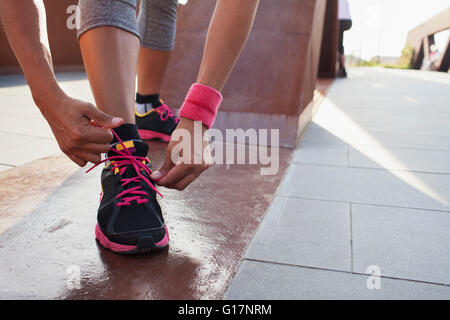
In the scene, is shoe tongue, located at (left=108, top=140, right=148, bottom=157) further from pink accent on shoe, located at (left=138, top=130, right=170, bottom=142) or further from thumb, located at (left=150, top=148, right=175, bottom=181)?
pink accent on shoe, located at (left=138, top=130, right=170, bottom=142)

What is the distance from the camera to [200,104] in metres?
0.89

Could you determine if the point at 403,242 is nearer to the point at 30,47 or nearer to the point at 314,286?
the point at 314,286

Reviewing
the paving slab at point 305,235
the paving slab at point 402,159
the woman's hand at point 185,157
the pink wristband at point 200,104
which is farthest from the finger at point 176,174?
the paving slab at point 402,159

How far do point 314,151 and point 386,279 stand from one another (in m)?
1.15

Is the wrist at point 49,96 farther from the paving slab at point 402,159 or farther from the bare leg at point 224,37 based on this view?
the paving slab at point 402,159

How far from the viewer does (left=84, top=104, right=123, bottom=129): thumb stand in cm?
77

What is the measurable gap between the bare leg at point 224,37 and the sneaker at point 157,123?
956 millimetres

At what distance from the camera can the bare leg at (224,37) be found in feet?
2.93

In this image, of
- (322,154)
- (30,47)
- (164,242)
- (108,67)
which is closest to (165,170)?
(164,242)

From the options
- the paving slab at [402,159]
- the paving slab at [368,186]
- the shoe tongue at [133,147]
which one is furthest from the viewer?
the paving slab at [402,159]

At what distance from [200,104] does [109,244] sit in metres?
0.40
